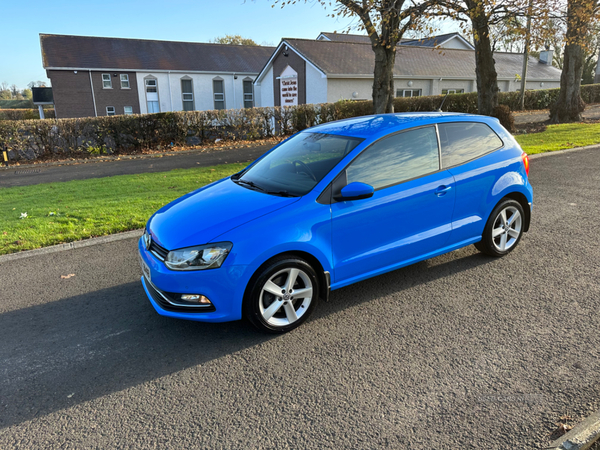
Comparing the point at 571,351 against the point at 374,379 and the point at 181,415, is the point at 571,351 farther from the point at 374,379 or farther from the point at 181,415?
the point at 181,415

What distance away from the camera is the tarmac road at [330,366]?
272 centimetres

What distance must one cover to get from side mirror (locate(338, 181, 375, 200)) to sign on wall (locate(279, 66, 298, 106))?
86.4ft

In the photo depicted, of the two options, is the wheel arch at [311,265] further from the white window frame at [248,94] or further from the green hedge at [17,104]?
the green hedge at [17,104]

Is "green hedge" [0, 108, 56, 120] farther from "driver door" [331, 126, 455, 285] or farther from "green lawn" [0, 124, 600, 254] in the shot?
"driver door" [331, 126, 455, 285]

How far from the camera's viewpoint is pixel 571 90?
20172 mm

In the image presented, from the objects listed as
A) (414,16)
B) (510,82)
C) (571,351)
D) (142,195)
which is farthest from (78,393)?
(510,82)

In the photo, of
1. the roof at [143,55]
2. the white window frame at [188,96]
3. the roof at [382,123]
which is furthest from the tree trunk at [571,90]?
the white window frame at [188,96]

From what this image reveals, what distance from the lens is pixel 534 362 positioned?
326 centimetres

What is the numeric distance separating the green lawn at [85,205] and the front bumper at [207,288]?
3.63 meters

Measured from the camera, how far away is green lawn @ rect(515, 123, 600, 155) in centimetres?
1274

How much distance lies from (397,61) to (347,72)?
6048 mm

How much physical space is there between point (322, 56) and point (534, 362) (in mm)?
27122

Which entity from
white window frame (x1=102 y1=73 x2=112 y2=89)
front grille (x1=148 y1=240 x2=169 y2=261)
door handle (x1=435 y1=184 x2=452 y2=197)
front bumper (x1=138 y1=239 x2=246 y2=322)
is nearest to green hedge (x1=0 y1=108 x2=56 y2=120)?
white window frame (x1=102 y1=73 x2=112 y2=89)

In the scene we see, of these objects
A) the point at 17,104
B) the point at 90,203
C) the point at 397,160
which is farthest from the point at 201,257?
the point at 17,104
